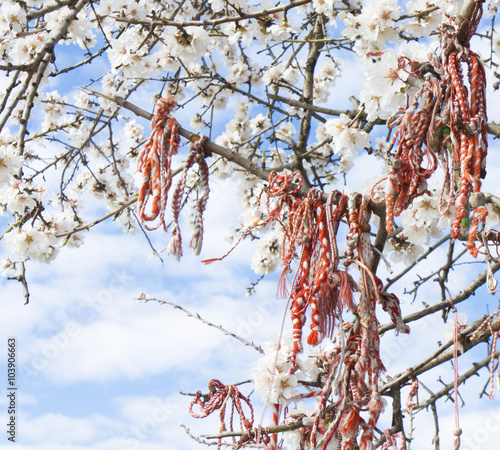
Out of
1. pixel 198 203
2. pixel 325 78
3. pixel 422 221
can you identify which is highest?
pixel 325 78

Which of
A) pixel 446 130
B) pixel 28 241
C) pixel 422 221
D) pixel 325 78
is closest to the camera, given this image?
pixel 446 130

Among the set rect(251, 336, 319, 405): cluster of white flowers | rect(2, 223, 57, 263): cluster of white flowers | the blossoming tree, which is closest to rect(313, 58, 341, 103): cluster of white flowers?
the blossoming tree

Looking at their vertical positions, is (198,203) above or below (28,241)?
below

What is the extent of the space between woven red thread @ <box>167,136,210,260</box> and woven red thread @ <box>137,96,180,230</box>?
0.03 metres

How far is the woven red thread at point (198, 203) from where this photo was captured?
1.46m

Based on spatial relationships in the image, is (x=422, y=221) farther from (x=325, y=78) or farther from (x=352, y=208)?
(x=325, y=78)

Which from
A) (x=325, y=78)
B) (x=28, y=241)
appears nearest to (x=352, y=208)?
(x=28, y=241)

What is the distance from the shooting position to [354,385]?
136cm

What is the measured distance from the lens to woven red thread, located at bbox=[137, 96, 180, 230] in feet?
4.93

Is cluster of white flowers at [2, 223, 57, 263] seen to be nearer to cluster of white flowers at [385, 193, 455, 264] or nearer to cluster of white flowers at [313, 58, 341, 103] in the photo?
cluster of white flowers at [385, 193, 455, 264]

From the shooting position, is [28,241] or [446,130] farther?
[28,241]

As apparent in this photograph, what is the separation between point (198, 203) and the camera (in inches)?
59.6

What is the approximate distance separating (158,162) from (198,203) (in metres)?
0.15

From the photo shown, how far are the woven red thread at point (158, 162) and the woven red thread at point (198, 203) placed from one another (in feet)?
0.10
